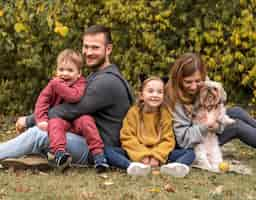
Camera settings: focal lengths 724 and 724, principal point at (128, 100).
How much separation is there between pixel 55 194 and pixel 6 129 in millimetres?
4062

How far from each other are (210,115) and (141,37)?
3.31 m

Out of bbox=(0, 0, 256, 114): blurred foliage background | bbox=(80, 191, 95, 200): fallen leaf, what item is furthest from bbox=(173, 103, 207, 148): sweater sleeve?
bbox=(0, 0, 256, 114): blurred foliage background

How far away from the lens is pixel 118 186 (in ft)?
17.6

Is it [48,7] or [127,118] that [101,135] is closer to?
[127,118]

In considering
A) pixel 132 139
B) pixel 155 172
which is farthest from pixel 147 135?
pixel 155 172

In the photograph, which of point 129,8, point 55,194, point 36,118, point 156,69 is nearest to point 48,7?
point 129,8

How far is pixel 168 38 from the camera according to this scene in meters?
9.63

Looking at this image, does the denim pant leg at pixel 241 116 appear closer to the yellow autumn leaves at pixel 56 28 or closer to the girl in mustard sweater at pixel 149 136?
the girl in mustard sweater at pixel 149 136

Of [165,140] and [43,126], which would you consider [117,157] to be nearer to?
[165,140]

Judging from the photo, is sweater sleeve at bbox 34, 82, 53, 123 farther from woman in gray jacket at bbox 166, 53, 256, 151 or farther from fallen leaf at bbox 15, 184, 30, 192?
woman in gray jacket at bbox 166, 53, 256, 151

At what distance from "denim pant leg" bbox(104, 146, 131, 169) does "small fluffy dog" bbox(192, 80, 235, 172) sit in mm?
640

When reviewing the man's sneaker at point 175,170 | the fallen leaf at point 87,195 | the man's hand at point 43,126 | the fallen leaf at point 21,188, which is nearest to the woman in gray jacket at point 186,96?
the man's sneaker at point 175,170

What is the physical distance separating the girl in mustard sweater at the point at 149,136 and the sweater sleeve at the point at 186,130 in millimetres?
55

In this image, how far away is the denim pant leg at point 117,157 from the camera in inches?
234
